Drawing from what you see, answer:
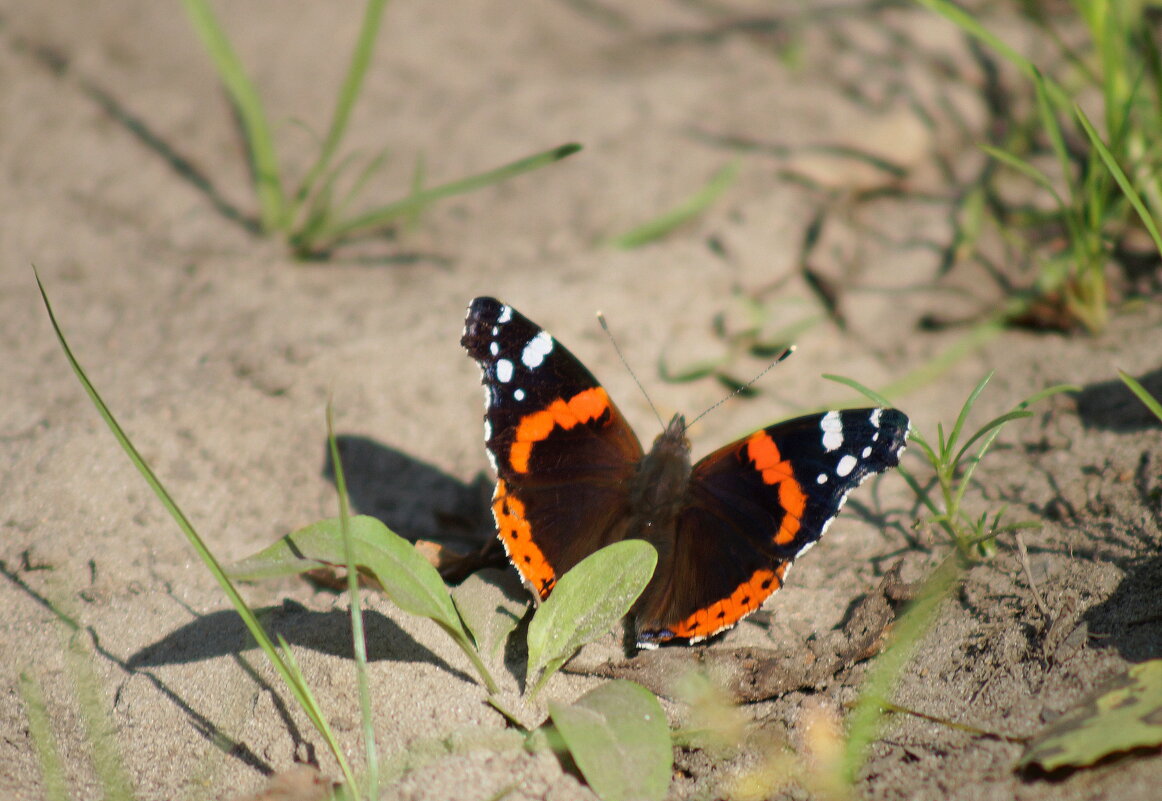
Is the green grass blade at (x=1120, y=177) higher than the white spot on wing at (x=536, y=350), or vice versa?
the green grass blade at (x=1120, y=177)

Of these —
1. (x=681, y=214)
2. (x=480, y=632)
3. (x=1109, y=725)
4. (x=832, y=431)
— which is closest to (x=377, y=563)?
(x=480, y=632)

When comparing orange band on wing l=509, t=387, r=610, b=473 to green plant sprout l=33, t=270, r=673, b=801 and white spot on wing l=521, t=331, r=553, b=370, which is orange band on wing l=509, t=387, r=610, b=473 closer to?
white spot on wing l=521, t=331, r=553, b=370

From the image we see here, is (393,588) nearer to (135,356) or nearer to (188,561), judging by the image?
(188,561)

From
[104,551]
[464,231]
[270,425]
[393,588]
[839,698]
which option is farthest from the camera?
[464,231]

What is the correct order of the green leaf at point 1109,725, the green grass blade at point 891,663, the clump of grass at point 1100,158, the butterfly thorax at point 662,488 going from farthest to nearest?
the clump of grass at point 1100,158 → the butterfly thorax at point 662,488 → the green grass blade at point 891,663 → the green leaf at point 1109,725

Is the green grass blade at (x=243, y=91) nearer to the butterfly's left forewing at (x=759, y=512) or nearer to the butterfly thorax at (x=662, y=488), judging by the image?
the butterfly thorax at (x=662, y=488)

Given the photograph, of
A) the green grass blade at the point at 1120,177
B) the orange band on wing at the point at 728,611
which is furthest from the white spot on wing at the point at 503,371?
the green grass blade at the point at 1120,177

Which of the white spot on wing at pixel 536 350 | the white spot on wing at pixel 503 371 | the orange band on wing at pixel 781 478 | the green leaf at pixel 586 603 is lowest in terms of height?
the green leaf at pixel 586 603

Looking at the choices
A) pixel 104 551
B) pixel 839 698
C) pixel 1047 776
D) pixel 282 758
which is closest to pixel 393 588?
pixel 282 758
